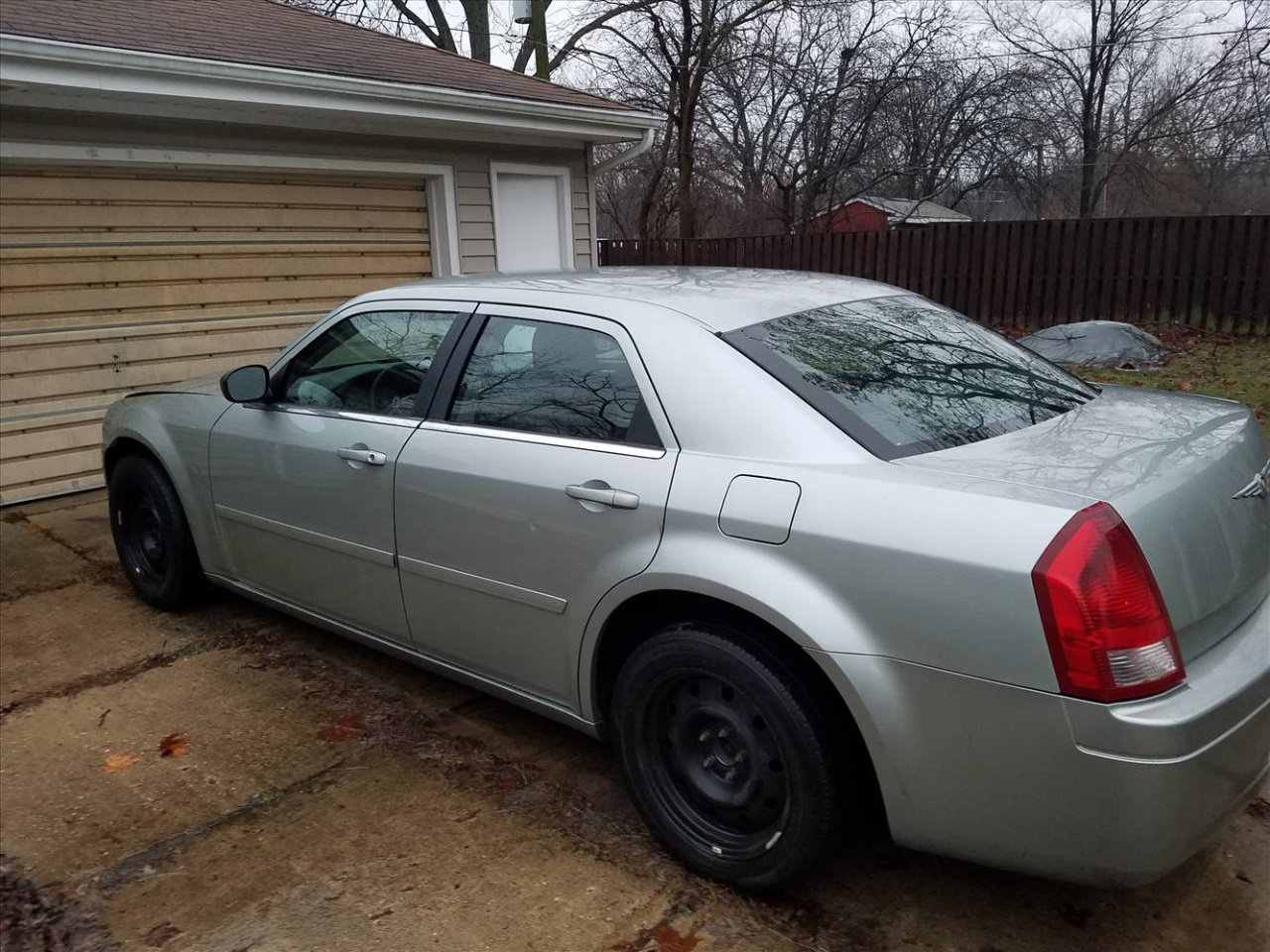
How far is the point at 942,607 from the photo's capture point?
6.87 feet

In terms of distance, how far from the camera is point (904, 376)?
2771 mm

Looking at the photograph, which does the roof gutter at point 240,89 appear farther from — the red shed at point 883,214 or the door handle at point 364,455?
the red shed at point 883,214

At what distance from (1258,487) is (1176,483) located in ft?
1.40

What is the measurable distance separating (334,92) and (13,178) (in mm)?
2199

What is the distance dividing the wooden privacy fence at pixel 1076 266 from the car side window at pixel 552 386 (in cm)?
1302

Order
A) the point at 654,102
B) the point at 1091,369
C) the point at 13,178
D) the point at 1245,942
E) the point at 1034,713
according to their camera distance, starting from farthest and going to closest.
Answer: the point at 654,102 < the point at 1091,369 < the point at 13,178 < the point at 1245,942 < the point at 1034,713

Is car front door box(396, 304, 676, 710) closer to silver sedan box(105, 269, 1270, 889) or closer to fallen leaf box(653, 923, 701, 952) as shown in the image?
silver sedan box(105, 269, 1270, 889)

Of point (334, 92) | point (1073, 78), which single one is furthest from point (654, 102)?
point (334, 92)

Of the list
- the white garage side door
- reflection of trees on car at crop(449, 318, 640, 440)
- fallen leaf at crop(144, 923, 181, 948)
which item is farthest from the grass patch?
fallen leaf at crop(144, 923, 181, 948)

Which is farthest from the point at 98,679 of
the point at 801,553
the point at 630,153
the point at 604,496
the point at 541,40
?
the point at 541,40

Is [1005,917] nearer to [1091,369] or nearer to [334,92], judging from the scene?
[334,92]

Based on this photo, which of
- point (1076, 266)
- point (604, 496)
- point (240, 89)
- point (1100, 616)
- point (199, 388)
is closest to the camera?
point (1100, 616)

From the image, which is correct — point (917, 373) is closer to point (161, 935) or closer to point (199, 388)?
point (161, 935)

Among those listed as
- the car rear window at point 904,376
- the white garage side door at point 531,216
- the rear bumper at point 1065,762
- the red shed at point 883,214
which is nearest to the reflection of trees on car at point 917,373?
the car rear window at point 904,376
